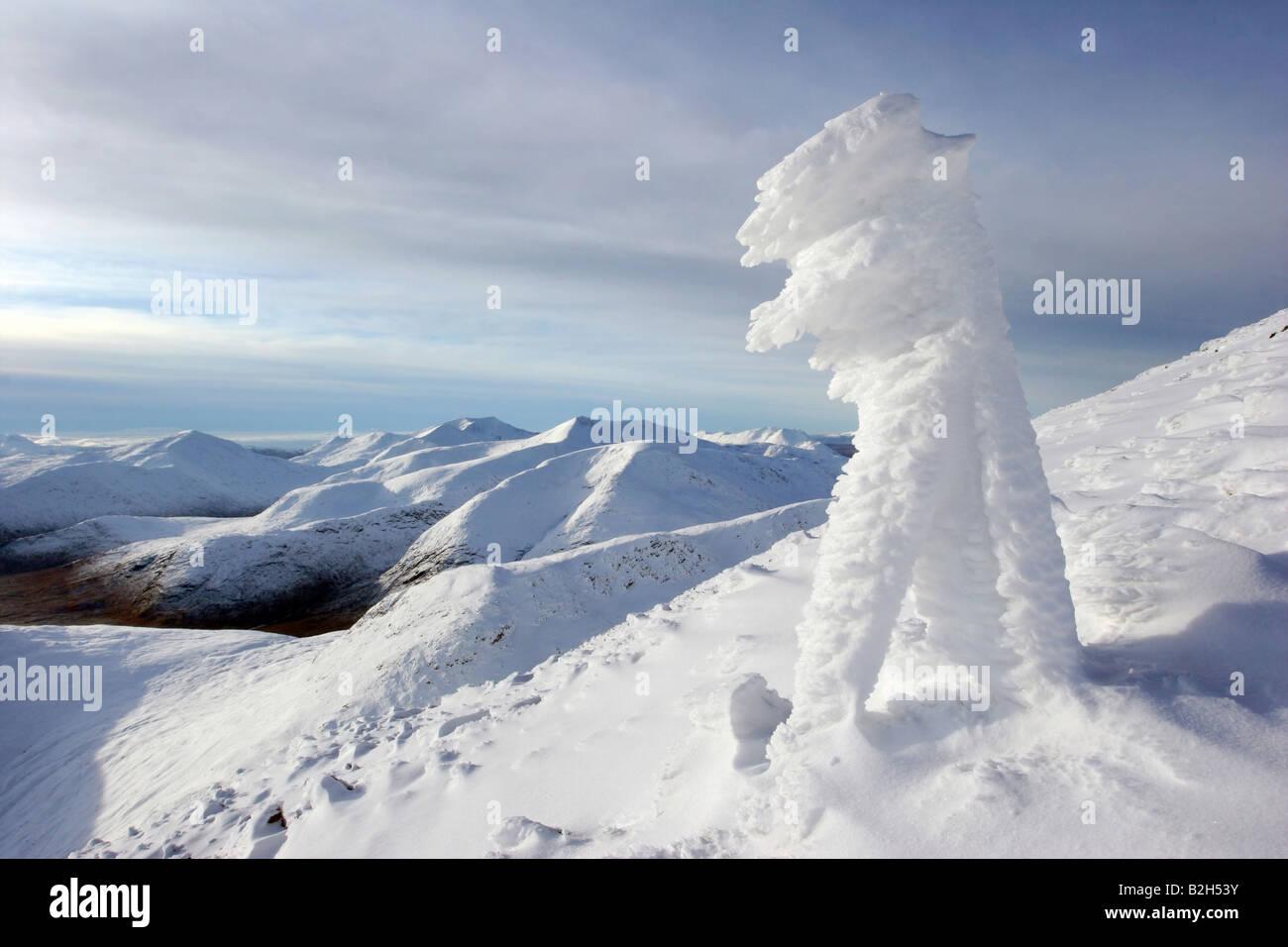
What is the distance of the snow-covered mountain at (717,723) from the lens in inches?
167

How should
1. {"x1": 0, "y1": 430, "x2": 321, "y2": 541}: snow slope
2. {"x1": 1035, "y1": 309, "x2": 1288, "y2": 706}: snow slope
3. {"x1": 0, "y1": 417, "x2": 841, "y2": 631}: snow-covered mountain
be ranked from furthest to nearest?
1. {"x1": 0, "y1": 430, "x2": 321, "y2": 541}: snow slope
2. {"x1": 0, "y1": 417, "x2": 841, "y2": 631}: snow-covered mountain
3. {"x1": 1035, "y1": 309, "x2": 1288, "y2": 706}: snow slope

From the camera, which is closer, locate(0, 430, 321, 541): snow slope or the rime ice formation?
the rime ice formation

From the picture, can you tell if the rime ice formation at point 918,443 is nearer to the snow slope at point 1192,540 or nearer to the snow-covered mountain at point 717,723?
the snow-covered mountain at point 717,723

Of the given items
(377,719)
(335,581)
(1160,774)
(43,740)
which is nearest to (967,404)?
(1160,774)

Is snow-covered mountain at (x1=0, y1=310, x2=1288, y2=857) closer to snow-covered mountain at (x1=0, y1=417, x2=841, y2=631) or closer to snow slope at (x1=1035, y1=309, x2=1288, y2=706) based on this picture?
snow slope at (x1=1035, y1=309, x2=1288, y2=706)

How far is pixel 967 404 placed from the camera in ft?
17.4

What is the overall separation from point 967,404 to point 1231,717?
2.74 meters

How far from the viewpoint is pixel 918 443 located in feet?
A: 17.0

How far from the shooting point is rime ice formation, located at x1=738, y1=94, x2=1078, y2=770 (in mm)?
5129

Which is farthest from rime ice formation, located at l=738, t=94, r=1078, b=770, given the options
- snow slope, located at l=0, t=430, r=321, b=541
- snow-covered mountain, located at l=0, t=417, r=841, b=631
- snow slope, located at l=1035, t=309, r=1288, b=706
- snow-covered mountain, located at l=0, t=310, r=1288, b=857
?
snow slope, located at l=0, t=430, r=321, b=541

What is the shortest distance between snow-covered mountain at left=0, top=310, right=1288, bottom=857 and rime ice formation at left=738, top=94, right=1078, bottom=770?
1.79 feet

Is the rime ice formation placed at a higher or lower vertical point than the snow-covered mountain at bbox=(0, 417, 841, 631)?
higher
